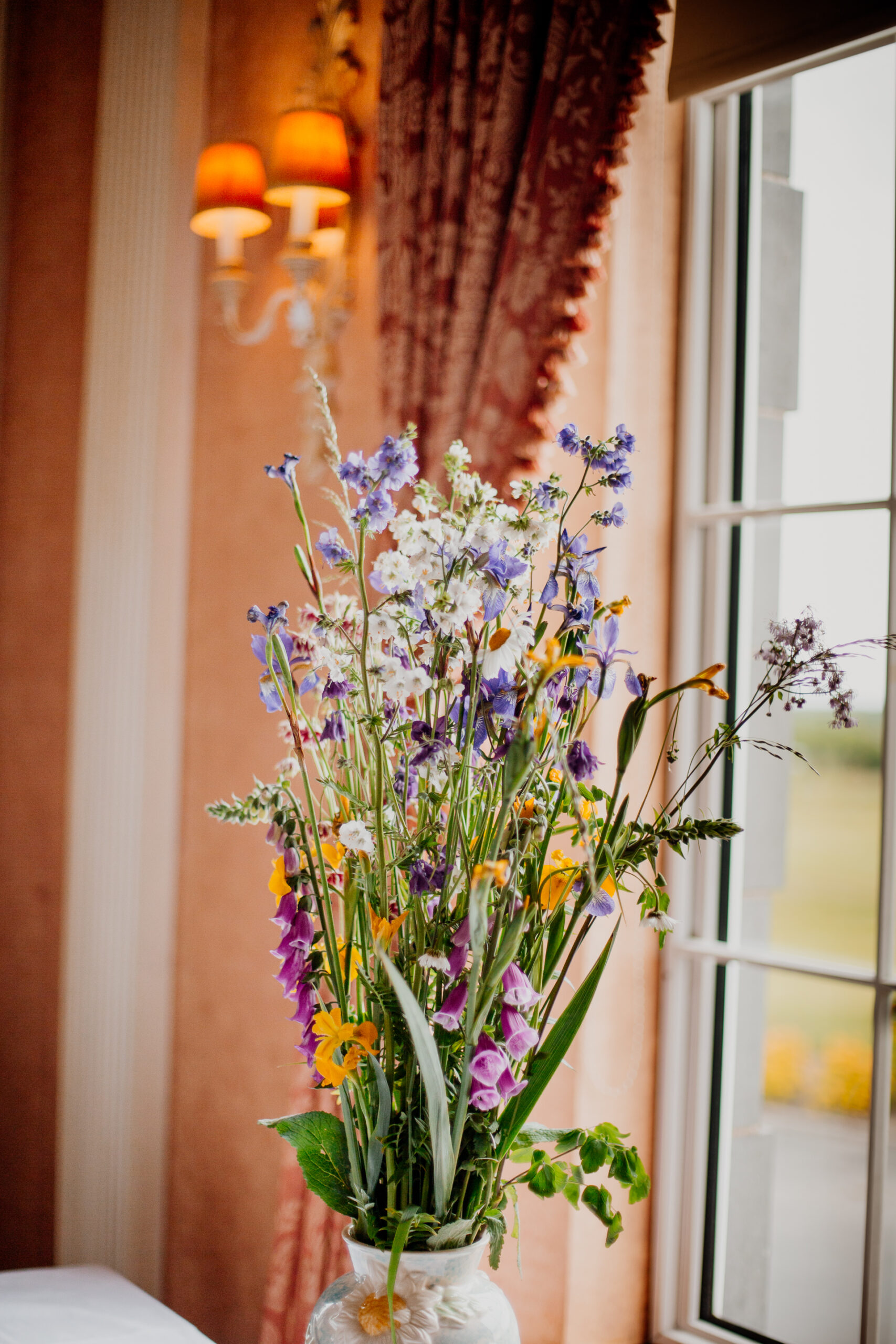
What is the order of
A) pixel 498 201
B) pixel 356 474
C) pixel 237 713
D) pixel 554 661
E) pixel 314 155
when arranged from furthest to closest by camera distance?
pixel 237 713 < pixel 314 155 < pixel 498 201 < pixel 356 474 < pixel 554 661

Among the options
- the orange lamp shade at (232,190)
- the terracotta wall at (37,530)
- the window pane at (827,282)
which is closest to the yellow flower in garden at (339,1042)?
the window pane at (827,282)

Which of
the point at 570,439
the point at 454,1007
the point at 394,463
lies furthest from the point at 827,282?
the point at 454,1007

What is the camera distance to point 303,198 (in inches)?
74.6

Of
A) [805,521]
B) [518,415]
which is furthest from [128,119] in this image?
[805,521]

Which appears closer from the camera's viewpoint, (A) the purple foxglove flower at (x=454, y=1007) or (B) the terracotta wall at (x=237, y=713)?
(A) the purple foxglove flower at (x=454, y=1007)

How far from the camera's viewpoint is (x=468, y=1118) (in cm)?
88

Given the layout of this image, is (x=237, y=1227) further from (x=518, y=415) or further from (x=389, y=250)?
(x=389, y=250)

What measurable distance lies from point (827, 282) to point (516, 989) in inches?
46.2

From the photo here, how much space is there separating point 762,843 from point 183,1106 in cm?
133

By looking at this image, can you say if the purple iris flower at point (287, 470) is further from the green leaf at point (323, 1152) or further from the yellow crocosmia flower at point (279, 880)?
the green leaf at point (323, 1152)

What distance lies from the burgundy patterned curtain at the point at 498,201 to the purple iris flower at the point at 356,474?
0.63 meters

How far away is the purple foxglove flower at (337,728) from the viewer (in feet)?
2.88

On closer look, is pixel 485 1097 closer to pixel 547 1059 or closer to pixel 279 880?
pixel 547 1059

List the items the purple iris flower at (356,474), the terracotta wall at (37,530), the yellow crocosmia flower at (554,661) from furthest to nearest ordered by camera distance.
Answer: the terracotta wall at (37,530) < the purple iris flower at (356,474) < the yellow crocosmia flower at (554,661)
